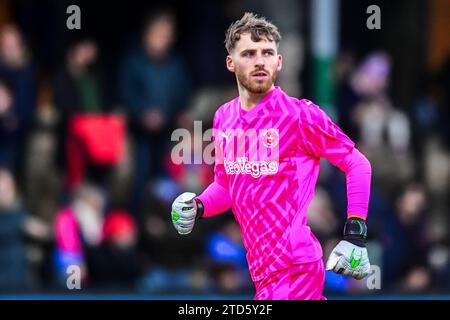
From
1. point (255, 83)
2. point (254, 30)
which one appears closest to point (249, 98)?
point (255, 83)

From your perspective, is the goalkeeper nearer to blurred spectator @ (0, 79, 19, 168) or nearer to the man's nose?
the man's nose

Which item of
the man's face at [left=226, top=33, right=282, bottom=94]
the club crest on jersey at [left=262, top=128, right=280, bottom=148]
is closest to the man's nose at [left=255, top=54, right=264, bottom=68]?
the man's face at [left=226, top=33, right=282, bottom=94]

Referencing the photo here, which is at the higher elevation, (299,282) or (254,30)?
(254,30)

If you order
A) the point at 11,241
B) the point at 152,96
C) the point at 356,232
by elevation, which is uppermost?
the point at 152,96

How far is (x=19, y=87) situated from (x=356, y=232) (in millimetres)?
6353

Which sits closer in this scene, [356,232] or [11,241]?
[356,232]

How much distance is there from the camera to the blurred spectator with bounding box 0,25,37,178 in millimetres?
12602

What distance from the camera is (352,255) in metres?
7.02

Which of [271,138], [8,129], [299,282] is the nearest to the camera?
[299,282]

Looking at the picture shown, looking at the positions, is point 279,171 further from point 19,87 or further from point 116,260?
point 19,87

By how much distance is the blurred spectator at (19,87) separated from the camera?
12.6 meters

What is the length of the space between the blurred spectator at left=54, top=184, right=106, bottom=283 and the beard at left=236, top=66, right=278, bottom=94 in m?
5.13

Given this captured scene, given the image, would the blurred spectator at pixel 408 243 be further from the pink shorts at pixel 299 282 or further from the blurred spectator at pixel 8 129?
the pink shorts at pixel 299 282
